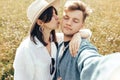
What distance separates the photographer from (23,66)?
427cm

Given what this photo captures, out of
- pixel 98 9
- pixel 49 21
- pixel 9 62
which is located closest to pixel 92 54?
pixel 49 21

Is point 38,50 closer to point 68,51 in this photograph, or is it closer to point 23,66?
point 23,66

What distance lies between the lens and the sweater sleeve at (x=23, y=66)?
423 cm

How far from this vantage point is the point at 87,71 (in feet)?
9.15

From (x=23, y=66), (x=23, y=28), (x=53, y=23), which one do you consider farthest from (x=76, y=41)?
(x=23, y=28)

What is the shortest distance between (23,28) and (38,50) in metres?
5.68

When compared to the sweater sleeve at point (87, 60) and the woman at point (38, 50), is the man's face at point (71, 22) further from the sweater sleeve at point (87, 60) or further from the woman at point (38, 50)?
the woman at point (38, 50)

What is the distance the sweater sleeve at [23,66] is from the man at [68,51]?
41 cm

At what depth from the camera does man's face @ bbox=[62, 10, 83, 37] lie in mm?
3621

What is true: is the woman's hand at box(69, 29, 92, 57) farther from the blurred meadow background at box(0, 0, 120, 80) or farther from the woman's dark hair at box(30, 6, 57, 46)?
the blurred meadow background at box(0, 0, 120, 80)

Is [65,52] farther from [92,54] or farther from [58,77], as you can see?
[92,54]

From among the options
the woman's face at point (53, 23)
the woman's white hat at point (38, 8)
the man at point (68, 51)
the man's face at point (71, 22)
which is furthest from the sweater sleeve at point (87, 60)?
the woman's white hat at point (38, 8)

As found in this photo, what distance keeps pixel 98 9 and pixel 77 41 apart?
35.2ft

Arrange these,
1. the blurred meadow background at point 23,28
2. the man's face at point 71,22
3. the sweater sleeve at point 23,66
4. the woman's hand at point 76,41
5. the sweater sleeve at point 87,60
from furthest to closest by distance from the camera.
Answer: the blurred meadow background at point 23,28 → the sweater sleeve at point 23,66 → the man's face at point 71,22 → the woman's hand at point 76,41 → the sweater sleeve at point 87,60
